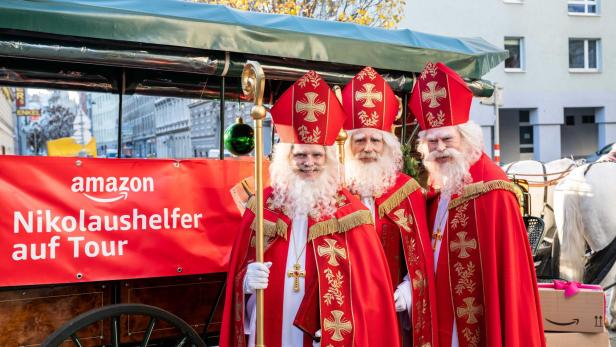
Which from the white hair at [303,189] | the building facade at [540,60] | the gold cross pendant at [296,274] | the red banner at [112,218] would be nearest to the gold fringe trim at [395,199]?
the white hair at [303,189]

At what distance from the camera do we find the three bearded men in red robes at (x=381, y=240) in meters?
3.02

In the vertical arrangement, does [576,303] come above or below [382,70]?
below

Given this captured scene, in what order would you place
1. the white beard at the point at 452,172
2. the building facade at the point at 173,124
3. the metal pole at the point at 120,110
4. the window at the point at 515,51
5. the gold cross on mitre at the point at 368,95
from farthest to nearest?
1. the window at the point at 515,51
2. the building facade at the point at 173,124
3. the metal pole at the point at 120,110
4. the gold cross on mitre at the point at 368,95
5. the white beard at the point at 452,172

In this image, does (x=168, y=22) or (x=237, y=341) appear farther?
(x=168, y=22)

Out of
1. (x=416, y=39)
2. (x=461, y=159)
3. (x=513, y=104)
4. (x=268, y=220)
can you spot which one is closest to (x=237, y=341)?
(x=268, y=220)

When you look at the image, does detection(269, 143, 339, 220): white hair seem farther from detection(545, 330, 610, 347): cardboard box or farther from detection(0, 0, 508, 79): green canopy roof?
detection(545, 330, 610, 347): cardboard box

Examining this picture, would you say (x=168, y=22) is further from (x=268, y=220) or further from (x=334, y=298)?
(x=334, y=298)

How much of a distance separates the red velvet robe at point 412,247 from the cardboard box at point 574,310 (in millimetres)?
1329

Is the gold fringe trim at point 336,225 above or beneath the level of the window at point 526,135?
beneath

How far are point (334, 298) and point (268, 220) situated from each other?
56cm

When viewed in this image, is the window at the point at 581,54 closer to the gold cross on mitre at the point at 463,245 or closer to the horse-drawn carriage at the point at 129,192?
the horse-drawn carriage at the point at 129,192

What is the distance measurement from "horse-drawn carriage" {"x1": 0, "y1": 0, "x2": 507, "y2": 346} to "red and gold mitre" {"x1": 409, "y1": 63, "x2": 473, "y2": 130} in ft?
2.16

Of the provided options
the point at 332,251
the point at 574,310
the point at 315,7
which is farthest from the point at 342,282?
the point at 315,7

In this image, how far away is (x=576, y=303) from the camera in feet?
13.6
